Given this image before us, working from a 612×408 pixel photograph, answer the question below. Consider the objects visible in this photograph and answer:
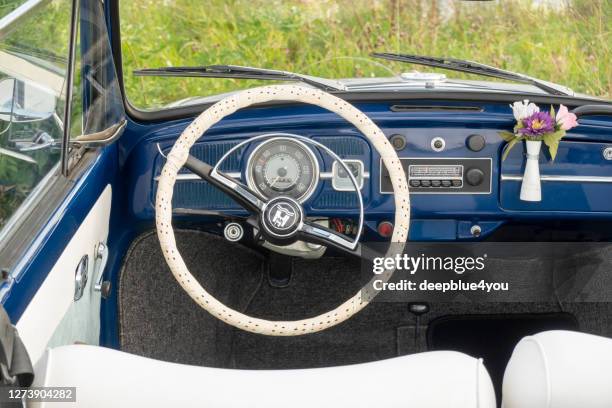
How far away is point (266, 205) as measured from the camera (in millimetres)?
2219

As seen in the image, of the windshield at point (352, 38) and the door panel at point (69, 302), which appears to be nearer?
the door panel at point (69, 302)

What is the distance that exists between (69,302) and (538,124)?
1.30 metres

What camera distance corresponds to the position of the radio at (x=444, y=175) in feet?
8.73

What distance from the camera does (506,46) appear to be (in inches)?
154

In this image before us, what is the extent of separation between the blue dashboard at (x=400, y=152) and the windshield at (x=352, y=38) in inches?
7.7

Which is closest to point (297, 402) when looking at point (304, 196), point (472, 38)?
point (304, 196)

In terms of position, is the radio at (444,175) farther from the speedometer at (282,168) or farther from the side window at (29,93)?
the side window at (29,93)

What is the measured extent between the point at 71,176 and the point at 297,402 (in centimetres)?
105

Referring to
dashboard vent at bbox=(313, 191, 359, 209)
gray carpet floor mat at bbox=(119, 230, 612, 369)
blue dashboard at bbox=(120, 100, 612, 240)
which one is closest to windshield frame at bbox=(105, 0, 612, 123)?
blue dashboard at bbox=(120, 100, 612, 240)

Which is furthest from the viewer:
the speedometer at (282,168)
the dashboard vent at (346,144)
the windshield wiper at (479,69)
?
the windshield wiper at (479,69)

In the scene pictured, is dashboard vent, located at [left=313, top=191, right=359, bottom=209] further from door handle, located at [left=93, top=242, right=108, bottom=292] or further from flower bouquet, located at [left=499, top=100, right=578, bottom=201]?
door handle, located at [left=93, top=242, right=108, bottom=292]

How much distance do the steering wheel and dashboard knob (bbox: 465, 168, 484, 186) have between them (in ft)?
1.70

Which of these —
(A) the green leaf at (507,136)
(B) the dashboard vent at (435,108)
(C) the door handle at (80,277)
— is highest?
(B) the dashboard vent at (435,108)

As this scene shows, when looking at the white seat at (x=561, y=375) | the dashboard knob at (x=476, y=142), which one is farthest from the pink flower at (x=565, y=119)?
the white seat at (x=561, y=375)
